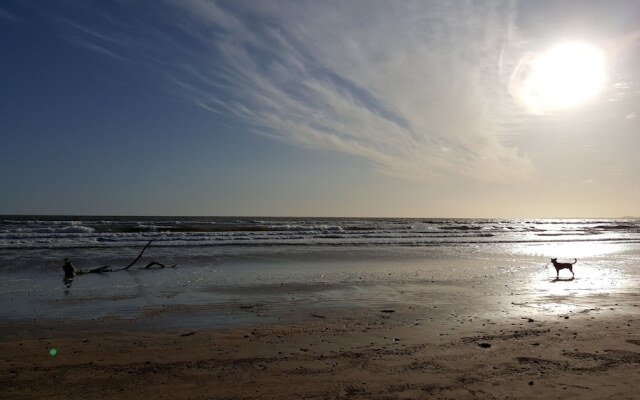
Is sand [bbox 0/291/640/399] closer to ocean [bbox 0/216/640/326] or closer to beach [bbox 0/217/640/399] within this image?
beach [bbox 0/217/640/399]

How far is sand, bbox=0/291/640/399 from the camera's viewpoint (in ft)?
16.0

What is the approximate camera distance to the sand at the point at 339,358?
4.89 meters

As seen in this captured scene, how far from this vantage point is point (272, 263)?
1880 centimetres

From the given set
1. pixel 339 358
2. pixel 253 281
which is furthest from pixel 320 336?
pixel 253 281

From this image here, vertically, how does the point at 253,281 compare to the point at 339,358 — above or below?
below

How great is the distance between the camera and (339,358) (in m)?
5.96

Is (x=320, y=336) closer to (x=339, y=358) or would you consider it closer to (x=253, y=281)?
(x=339, y=358)

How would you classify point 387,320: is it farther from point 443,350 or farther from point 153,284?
point 153,284

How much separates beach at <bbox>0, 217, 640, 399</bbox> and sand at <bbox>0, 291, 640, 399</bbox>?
27 millimetres

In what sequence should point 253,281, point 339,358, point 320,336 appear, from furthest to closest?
point 253,281 → point 320,336 → point 339,358

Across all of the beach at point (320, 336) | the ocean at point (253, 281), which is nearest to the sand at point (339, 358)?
the beach at point (320, 336)

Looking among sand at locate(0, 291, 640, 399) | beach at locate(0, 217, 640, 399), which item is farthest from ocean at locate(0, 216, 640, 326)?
sand at locate(0, 291, 640, 399)

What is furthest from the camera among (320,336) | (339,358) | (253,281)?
(253,281)

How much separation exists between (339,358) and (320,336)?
120cm
